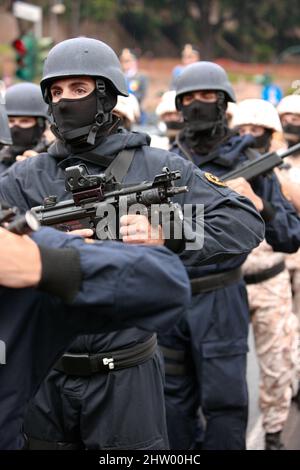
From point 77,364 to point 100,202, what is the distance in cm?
79

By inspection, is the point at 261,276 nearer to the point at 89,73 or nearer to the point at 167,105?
the point at 167,105

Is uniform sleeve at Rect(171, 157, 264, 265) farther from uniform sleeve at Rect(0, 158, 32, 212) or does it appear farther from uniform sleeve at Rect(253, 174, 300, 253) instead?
uniform sleeve at Rect(253, 174, 300, 253)

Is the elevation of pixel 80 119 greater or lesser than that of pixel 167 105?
lesser

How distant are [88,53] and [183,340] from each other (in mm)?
2066

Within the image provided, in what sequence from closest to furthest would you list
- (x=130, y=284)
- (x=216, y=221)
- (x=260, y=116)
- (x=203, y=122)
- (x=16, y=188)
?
(x=130, y=284) < (x=216, y=221) < (x=16, y=188) < (x=203, y=122) < (x=260, y=116)

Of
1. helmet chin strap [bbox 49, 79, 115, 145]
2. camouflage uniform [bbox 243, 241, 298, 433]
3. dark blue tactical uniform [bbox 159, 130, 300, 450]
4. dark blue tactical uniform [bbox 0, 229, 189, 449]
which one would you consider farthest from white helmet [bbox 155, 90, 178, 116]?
dark blue tactical uniform [bbox 0, 229, 189, 449]

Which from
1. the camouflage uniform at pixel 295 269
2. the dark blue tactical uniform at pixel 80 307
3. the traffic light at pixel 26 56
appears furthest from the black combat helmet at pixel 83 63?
the traffic light at pixel 26 56

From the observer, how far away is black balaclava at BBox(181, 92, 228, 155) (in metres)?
5.36

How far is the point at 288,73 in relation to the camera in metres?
53.8

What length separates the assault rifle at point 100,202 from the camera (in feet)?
11.3

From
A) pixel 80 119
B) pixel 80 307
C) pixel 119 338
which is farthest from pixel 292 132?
pixel 80 307

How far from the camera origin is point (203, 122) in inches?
210

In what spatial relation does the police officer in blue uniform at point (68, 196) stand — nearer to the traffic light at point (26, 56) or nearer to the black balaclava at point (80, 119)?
the black balaclava at point (80, 119)
